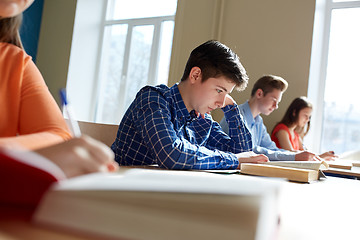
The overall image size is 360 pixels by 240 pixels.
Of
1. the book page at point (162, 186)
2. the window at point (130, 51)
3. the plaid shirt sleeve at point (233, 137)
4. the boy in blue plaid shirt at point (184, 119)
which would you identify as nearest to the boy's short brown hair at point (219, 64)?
the boy in blue plaid shirt at point (184, 119)

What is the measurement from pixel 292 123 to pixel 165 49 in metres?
2.36

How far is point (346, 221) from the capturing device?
645mm

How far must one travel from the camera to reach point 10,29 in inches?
38.4

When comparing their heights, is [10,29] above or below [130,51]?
below

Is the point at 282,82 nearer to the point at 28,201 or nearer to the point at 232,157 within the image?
Answer: the point at 232,157

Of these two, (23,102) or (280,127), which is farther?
(280,127)

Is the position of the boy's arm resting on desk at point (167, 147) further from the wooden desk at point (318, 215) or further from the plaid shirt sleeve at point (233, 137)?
the plaid shirt sleeve at point (233, 137)

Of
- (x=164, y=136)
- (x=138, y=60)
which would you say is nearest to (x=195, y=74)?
(x=164, y=136)

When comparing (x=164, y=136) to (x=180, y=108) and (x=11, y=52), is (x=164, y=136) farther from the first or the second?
(x=11, y=52)

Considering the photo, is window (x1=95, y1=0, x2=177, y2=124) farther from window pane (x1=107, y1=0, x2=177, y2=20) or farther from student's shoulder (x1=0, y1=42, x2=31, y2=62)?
student's shoulder (x1=0, y1=42, x2=31, y2=62)

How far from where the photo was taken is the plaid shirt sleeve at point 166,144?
1209mm

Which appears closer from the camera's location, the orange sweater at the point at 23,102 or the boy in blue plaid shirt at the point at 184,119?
the orange sweater at the point at 23,102

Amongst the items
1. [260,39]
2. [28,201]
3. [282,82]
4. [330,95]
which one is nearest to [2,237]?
[28,201]

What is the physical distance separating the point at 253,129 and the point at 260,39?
49.8 inches
